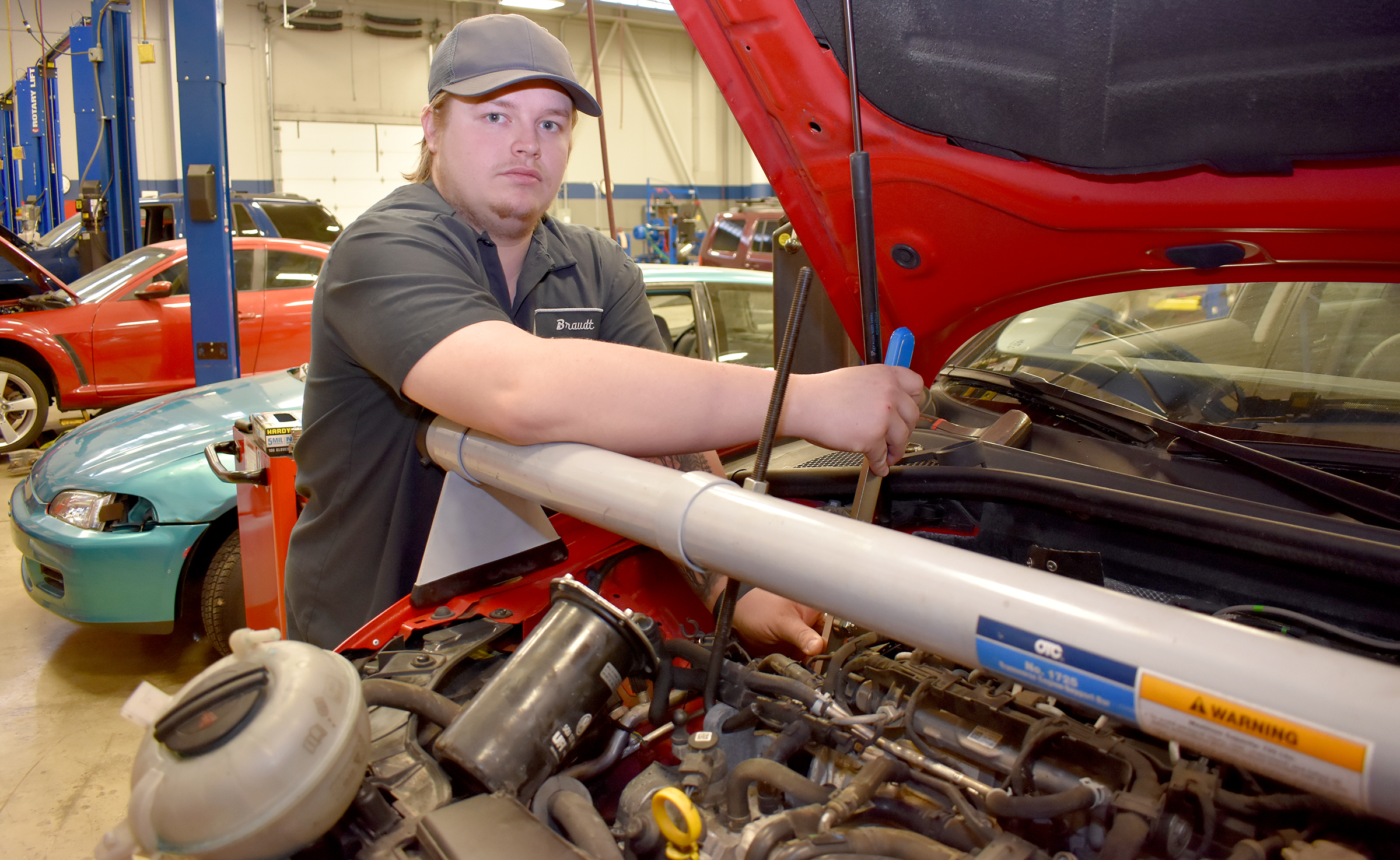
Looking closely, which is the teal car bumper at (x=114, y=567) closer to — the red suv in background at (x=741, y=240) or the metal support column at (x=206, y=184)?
the metal support column at (x=206, y=184)

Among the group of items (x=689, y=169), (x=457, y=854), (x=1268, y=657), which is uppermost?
(x=689, y=169)

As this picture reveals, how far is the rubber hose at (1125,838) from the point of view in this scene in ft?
2.83

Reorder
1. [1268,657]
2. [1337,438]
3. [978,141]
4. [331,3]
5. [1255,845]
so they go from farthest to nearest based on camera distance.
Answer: [331,3], [1337,438], [978,141], [1255,845], [1268,657]

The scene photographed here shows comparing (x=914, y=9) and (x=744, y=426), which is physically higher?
(x=914, y=9)

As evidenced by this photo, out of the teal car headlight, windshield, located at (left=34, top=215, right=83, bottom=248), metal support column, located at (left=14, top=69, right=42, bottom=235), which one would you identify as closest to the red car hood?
the teal car headlight

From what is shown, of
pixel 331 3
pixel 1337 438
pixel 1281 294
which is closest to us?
pixel 1337 438

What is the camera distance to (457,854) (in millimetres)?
849

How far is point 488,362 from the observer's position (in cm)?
117

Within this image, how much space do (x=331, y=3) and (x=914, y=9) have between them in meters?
14.7

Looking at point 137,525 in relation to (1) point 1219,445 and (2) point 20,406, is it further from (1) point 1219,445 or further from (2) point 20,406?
(2) point 20,406

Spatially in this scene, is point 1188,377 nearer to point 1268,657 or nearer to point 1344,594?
point 1344,594

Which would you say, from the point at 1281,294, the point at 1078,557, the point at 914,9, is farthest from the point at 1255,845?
the point at 1281,294

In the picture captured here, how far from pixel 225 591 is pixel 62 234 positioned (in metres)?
7.71

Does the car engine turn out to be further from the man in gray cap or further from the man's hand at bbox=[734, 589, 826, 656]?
the man in gray cap
